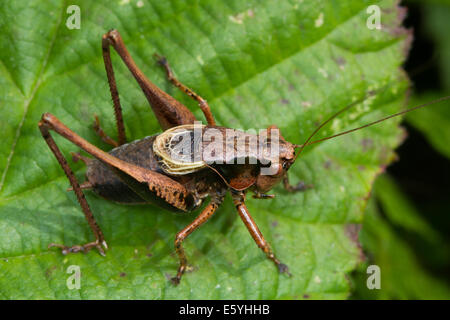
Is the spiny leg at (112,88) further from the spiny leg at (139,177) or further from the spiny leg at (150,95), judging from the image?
the spiny leg at (139,177)

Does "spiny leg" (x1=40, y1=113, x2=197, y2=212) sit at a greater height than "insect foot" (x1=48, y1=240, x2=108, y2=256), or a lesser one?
greater

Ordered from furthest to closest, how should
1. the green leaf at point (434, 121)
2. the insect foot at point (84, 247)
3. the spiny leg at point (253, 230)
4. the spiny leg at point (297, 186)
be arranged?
the green leaf at point (434, 121)
the spiny leg at point (297, 186)
the spiny leg at point (253, 230)
the insect foot at point (84, 247)

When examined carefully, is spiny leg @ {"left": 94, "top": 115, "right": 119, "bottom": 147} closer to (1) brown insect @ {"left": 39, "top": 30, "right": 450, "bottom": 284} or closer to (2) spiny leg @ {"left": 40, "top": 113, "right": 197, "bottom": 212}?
(1) brown insect @ {"left": 39, "top": 30, "right": 450, "bottom": 284}

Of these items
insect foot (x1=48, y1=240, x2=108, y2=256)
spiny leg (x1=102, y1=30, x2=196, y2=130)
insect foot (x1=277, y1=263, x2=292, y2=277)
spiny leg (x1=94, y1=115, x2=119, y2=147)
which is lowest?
insect foot (x1=277, y1=263, x2=292, y2=277)

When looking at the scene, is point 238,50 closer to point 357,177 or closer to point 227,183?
point 227,183

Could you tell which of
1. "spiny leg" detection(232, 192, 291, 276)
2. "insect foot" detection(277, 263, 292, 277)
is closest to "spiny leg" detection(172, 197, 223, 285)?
"spiny leg" detection(232, 192, 291, 276)

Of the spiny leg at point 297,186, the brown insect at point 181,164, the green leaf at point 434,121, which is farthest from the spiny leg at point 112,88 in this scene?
the green leaf at point 434,121

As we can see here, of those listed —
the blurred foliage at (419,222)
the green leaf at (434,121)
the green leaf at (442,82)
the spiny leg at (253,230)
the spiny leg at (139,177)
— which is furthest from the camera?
the green leaf at (442,82)

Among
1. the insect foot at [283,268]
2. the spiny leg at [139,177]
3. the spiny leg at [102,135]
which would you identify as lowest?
the insect foot at [283,268]
